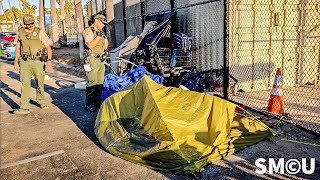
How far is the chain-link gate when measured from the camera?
6895 millimetres

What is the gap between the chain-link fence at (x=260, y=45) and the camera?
22.7ft

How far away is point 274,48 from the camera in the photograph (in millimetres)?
7398

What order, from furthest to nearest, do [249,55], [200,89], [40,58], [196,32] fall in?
[196,32], [249,55], [200,89], [40,58]

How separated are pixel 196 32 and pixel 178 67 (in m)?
1.12

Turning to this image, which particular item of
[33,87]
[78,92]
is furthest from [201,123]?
[33,87]

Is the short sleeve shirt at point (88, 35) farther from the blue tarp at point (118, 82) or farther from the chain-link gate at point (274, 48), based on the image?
the chain-link gate at point (274, 48)

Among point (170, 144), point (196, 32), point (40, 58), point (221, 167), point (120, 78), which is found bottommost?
point (221, 167)

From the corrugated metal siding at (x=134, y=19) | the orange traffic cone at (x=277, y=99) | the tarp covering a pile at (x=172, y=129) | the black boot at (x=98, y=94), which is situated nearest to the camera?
the tarp covering a pile at (x=172, y=129)

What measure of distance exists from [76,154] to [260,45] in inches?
204

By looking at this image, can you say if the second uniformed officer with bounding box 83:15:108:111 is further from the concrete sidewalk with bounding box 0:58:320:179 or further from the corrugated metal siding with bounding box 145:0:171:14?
the corrugated metal siding with bounding box 145:0:171:14

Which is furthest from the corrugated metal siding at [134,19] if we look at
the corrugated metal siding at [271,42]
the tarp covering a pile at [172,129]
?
the tarp covering a pile at [172,129]

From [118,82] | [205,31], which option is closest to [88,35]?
[118,82]

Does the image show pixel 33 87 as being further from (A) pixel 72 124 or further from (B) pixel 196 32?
(B) pixel 196 32

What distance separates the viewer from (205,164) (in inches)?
138
